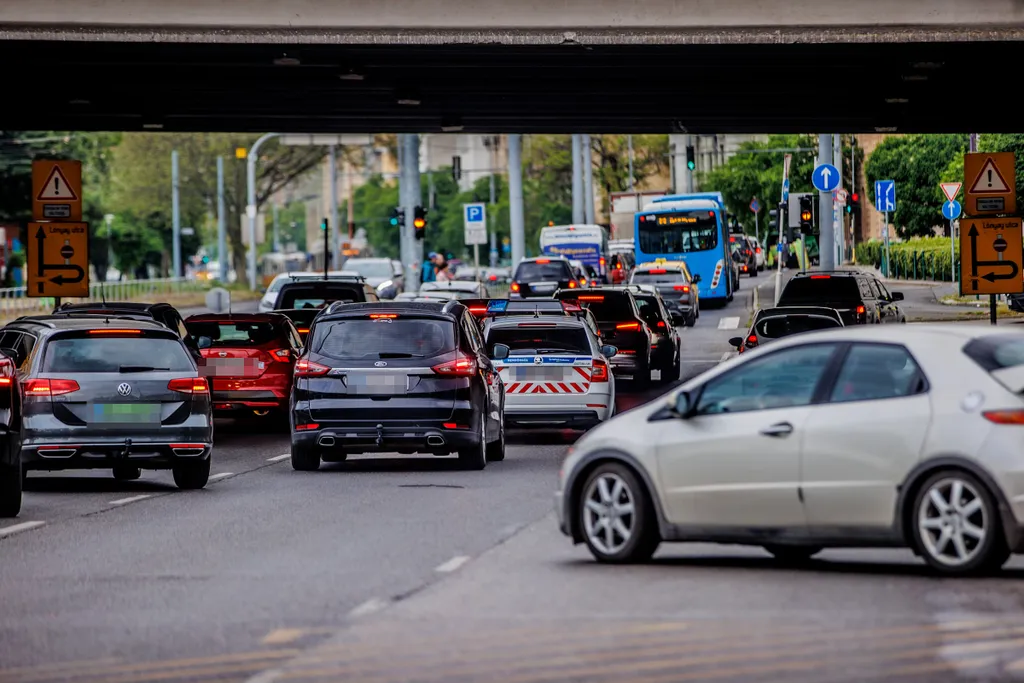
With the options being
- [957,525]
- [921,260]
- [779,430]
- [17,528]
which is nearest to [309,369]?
[17,528]

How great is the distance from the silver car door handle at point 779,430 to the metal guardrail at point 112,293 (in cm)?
3043

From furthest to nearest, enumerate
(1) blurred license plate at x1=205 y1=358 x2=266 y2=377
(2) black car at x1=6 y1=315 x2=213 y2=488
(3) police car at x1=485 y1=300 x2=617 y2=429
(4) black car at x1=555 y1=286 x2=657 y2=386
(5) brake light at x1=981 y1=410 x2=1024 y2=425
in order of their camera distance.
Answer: (4) black car at x1=555 y1=286 x2=657 y2=386 → (1) blurred license plate at x1=205 y1=358 x2=266 y2=377 → (3) police car at x1=485 y1=300 x2=617 y2=429 → (2) black car at x1=6 y1=315 x2=213 y2=488 → (5) brake light at x1=981 y1=410 x2=1024 y2=425

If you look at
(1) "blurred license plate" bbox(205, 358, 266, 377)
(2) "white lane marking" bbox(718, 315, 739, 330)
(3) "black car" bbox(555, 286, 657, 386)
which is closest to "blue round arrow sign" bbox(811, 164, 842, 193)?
(2) "white lane marking" bbox(718, 315, 739, 330)

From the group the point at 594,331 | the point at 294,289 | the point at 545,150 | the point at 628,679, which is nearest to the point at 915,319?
the point at 294,289

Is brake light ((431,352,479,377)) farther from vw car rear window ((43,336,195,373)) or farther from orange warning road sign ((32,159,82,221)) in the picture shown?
orange warning road sign ((32,159,82,221))

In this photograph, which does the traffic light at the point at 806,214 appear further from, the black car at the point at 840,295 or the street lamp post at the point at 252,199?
the street lamp post at the point at 252,199

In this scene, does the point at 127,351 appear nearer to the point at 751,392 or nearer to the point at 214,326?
the point at 751,392

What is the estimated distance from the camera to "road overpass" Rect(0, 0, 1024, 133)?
23.5 m

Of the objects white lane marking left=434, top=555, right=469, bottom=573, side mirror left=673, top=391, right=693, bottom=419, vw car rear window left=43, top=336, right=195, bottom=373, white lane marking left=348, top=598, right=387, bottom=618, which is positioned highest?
vw car rear window left=43, top=336, right=195, bottom=373

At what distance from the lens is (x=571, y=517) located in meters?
12.5

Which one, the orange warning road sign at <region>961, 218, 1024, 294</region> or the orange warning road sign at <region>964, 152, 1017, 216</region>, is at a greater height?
the orange warning road sign at <region>964, 152, 1017, 216</region>

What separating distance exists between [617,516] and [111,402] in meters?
7.06

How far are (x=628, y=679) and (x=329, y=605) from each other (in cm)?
276

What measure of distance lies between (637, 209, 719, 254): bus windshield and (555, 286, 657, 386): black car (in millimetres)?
35935
